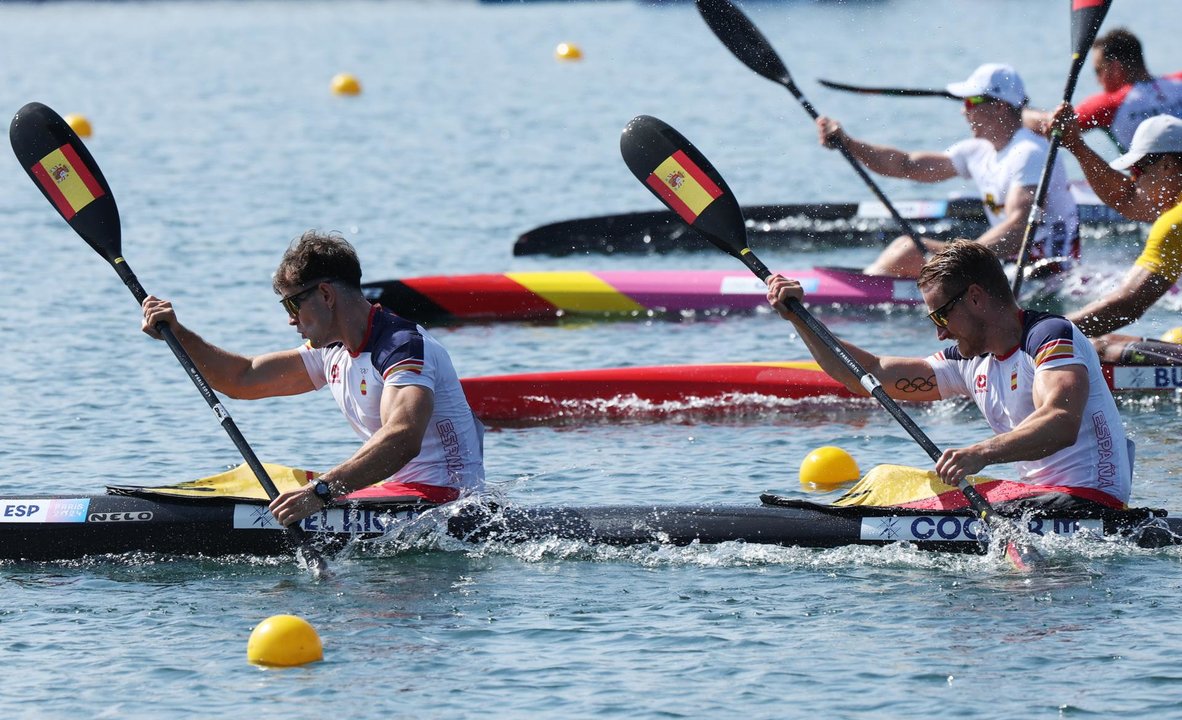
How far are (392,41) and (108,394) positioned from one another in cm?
2896

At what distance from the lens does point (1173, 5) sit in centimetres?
3984

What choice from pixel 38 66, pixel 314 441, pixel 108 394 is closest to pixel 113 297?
pixel 108 394

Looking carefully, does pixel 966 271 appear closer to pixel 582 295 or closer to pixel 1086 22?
pixel 1086 22

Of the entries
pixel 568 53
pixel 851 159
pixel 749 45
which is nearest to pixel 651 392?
pixel 851 159

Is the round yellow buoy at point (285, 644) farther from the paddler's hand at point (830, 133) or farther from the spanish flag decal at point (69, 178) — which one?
the paddler's hand at point (830, 133)

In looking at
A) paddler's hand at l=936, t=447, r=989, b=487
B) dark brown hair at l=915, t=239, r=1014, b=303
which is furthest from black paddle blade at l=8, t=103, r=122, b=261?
paddler's hand at l=936, t=447, r=989, b=487

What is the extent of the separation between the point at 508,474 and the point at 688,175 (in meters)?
2.07

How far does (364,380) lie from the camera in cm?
681

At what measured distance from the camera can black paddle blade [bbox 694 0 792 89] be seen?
36.3 feet

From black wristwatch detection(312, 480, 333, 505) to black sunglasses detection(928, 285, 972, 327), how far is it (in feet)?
7.33

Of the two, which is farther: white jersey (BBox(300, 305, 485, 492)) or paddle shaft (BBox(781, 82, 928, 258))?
paddle shaft (BBox(781, 82, 928, 258))

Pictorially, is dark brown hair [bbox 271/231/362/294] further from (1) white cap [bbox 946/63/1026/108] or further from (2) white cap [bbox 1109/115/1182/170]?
(1) white cap [bbox 946/63/1026/108]

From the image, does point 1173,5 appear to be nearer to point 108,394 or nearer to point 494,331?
point 494,331

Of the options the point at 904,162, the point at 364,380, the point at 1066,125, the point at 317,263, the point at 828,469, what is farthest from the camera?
the point at 904,162
